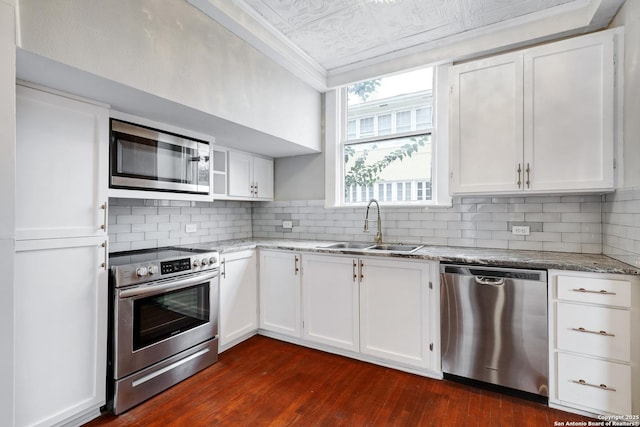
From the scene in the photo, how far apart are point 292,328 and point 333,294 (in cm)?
58

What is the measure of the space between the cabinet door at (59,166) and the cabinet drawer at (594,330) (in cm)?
297

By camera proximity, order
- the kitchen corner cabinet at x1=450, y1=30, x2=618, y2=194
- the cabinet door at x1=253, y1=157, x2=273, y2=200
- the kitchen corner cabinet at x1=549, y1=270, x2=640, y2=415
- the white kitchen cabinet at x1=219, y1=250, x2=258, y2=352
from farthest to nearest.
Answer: the cabinet door at x1=253, y1=157, x2=273, y2=200 < the white kitchen cabinet at x1=219, y1=250, x2=258, y2=352 < the kitchen corner cabinet at x1=450, y1=30, x2=618, y2=194 < the kitchen corner cabinet at x1=549, y1=270, x2=640, y2=415

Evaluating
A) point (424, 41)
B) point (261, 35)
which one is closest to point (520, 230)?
point (424, 41)

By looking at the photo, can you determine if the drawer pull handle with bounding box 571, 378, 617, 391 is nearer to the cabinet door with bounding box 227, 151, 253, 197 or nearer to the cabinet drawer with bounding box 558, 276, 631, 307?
the cabinet drawer with bounding box 558, 276, 631, 307

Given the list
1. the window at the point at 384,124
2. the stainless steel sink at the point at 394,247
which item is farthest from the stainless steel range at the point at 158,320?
the window at the point at 384,124

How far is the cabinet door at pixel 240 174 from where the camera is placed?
3324 millimetres

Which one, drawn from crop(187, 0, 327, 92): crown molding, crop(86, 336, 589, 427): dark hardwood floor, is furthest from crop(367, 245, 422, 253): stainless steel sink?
crop(187, 0, 327, 92): crown molding

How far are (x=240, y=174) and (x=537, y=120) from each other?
276 cm

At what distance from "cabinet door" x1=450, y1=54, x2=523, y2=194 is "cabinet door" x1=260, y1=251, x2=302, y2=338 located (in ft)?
5.35

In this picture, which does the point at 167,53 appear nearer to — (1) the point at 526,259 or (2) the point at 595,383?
(1) the point at 526,259

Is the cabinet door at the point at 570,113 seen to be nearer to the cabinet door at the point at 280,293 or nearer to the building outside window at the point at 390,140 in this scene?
the building outside window at the point at 390,140

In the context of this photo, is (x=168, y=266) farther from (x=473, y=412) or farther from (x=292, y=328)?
(x=473, y=412)

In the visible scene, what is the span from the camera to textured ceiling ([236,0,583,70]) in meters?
2.31

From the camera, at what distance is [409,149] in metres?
3.23
